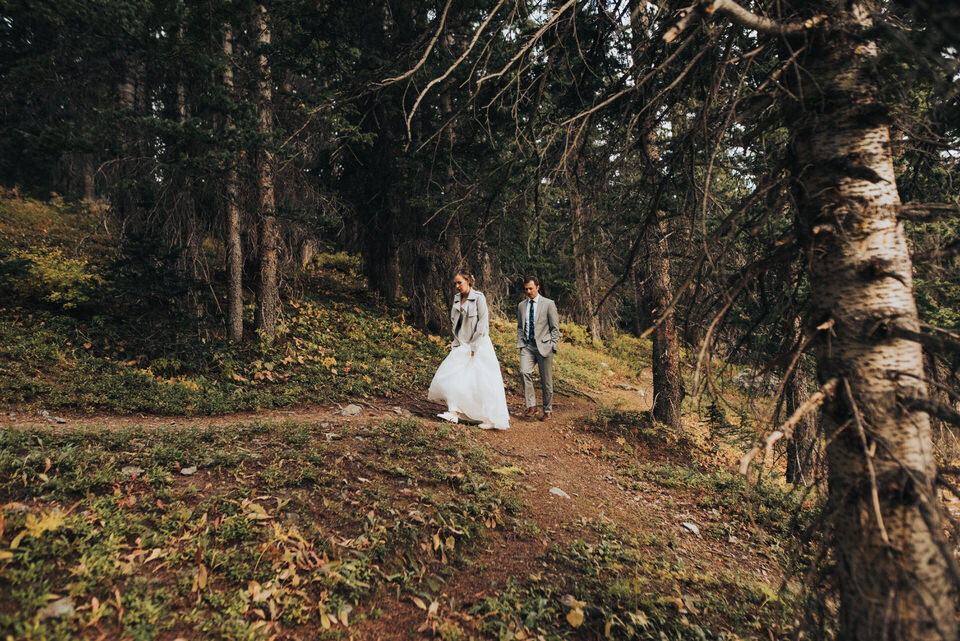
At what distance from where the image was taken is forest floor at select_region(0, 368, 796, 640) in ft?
9.64

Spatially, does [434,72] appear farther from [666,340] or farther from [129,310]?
[129,310]

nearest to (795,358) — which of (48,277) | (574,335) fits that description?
(48,277)

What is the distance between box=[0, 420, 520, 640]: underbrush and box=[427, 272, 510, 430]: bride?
212 centimetres

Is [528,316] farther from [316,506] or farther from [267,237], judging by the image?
[267,237]

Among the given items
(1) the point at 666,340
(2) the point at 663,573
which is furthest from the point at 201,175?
(2) the point at 663,573

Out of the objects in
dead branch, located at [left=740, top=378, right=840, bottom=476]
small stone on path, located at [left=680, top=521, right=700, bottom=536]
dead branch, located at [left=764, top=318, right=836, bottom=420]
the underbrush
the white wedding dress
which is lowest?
small stone on path, located at [left=680, top=521, right=700, bottom=536]

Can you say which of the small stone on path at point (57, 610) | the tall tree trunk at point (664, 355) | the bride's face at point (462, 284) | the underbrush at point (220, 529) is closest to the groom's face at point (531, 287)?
the bride's face at point (462, 284)

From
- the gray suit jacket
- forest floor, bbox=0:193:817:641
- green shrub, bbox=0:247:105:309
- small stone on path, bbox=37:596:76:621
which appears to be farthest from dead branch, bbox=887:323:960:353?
green shrub, bbox=0:247:105:309

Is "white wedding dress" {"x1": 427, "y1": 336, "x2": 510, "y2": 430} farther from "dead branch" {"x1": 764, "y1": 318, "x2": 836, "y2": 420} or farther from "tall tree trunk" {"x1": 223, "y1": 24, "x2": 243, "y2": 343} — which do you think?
"dead branch" {"x1": 764, "y1": 318, "x2": 836, "y2": 420}

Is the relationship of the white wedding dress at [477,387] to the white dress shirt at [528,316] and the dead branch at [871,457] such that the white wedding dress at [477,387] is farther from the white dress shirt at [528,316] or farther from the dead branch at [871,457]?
the dead branch at [871,457]

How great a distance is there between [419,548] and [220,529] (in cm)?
153

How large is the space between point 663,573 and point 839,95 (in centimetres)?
375

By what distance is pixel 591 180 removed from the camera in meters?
3.51

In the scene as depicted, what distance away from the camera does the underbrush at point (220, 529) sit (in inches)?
108
